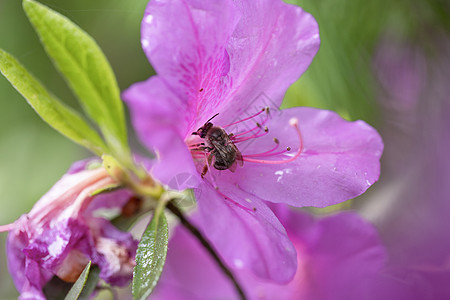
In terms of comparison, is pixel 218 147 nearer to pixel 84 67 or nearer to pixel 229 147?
pixel 229 147

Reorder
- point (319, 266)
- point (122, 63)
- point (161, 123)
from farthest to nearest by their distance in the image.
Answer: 1. point (122, 63)
2. point (319, 266)
3. point (161, 123)

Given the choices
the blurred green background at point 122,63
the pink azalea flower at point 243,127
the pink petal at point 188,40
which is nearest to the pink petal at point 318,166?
the pink azalea flower at point 243,127

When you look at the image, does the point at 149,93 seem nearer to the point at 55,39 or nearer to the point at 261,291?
the point at 55,39

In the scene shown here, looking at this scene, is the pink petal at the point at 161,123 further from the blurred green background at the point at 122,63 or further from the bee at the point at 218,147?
the blurred green background at the point at 122,63

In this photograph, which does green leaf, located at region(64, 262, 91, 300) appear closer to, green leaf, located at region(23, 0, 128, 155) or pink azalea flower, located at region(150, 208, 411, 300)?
green leaf, located at region(23, 0, 128, 155)

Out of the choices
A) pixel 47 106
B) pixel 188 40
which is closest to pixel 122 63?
pixel 47 106
